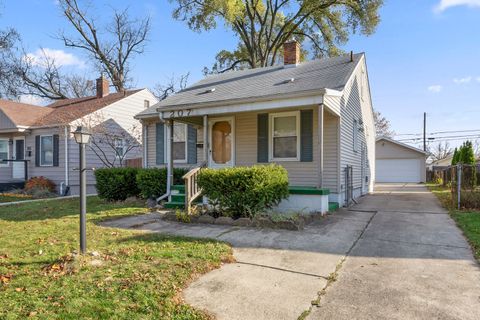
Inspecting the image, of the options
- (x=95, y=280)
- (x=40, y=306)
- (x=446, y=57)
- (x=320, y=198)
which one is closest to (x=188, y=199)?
(x=320, y=198)

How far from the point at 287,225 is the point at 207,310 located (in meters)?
3.53

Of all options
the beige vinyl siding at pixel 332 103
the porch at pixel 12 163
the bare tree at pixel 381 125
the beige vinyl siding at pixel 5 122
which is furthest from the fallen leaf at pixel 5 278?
the bare tree at pixel 381 125

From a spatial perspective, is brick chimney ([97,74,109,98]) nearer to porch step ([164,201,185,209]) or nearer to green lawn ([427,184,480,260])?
porch step ([164,201,185,209])

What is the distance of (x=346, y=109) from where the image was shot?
34.4ft

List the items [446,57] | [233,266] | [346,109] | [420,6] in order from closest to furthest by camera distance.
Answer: [233,266] → [346,109] → [420,6] → [446,57]

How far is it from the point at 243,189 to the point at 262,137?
131 inches

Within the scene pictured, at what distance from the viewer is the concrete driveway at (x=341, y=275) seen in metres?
2.90

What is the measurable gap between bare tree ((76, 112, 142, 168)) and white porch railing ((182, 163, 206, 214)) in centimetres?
825

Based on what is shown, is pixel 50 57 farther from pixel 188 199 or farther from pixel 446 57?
pixel 446 57

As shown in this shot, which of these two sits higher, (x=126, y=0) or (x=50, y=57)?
(x=126, y=0)

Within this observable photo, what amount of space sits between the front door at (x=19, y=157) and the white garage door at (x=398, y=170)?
25.3 m

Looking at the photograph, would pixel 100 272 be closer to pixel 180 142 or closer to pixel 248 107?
pixel 248 107

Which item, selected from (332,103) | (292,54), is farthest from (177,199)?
(292,54)

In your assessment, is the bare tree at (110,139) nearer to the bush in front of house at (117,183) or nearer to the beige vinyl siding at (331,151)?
the bush in front of house at (117,183)
